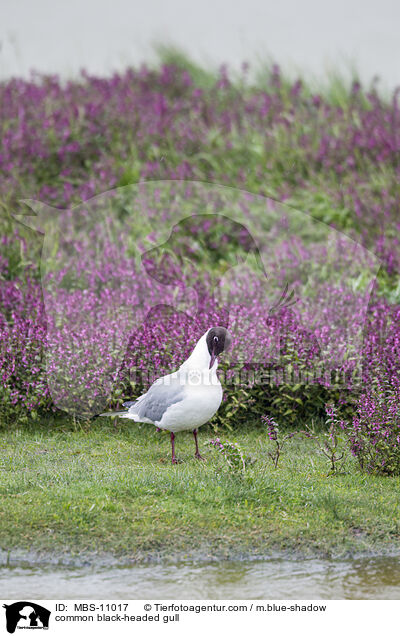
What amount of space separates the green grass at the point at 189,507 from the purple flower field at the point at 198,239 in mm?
760

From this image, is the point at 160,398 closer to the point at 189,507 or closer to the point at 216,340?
the point at 216,340

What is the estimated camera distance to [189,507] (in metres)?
5.26

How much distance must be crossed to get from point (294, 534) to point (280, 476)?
863 millimetres

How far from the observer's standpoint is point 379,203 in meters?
11.2

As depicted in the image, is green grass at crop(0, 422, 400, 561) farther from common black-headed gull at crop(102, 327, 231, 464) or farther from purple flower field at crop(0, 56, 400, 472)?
purple flower field at crop(0, 56, 400, 472)

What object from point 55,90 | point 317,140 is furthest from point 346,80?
point 55,90

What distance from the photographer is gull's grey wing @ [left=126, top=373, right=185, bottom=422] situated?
5.93m

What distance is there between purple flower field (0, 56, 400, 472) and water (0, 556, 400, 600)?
5.13 feet
